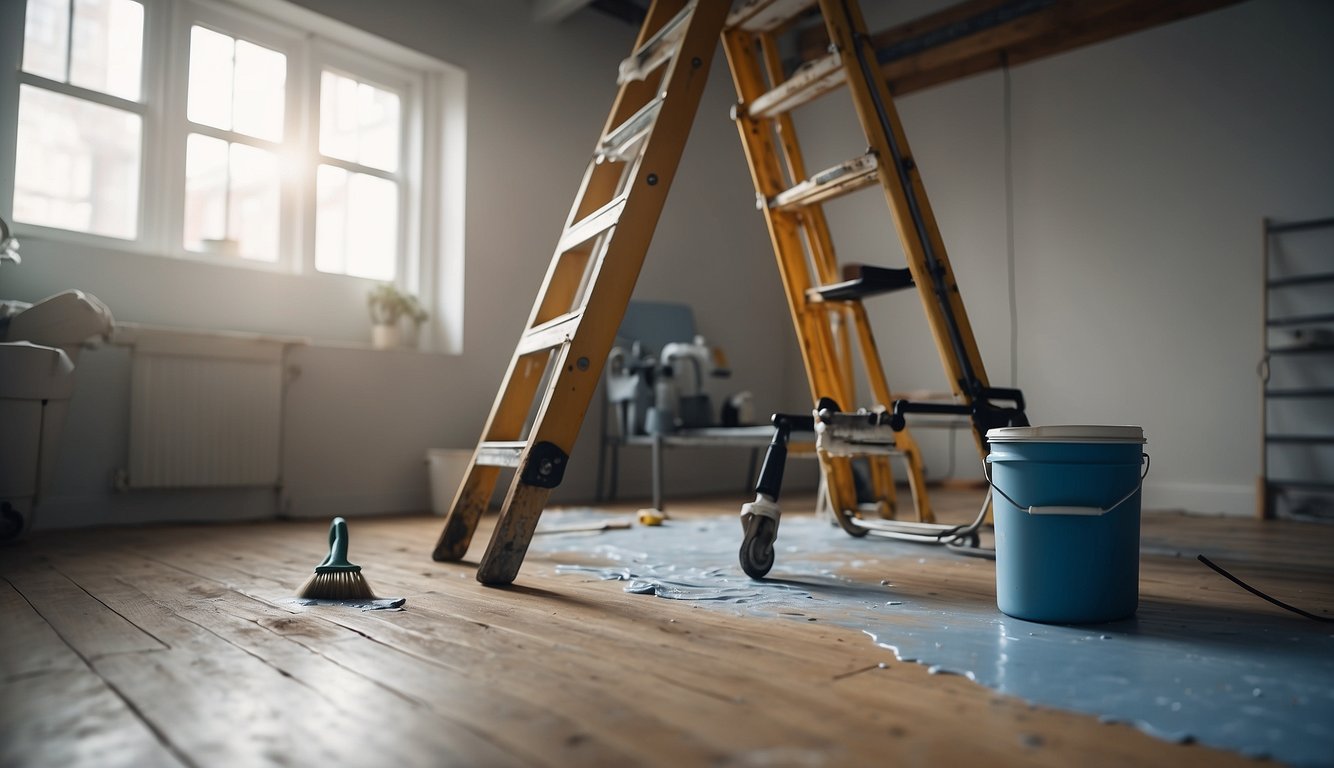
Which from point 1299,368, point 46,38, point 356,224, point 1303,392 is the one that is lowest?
point 1303,392

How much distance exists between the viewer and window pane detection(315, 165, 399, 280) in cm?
417

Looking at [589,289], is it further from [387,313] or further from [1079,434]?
[387,313]

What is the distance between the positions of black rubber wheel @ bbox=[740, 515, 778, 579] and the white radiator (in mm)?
2461

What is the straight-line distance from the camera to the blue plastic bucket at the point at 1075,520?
5.10 ft

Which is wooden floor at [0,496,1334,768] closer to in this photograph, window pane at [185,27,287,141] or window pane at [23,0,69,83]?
window pane at [23,0,69,83]

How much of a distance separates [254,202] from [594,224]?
2440 millimetres

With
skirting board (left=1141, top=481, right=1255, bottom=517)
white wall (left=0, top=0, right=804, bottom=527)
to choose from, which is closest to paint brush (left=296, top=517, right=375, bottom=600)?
white wall (left=0, top=0, right=804, bottom=527)

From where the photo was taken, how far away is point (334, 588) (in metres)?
1.81

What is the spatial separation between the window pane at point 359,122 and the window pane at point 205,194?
52 centimetres

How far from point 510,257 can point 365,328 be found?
33.4 inches

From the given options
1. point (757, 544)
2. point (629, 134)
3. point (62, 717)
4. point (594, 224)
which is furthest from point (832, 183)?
point (62, 717)

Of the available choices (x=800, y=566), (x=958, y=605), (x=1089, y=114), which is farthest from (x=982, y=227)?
(x=958, y=605)

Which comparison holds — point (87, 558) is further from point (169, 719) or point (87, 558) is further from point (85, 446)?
point (169, 719)

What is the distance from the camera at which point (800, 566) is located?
2.35 m
